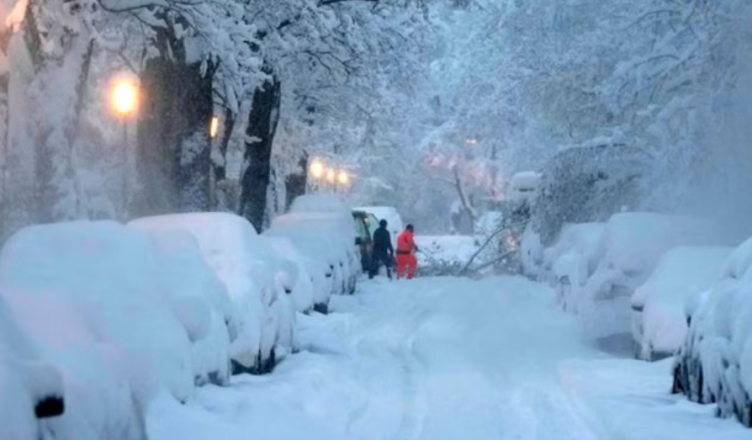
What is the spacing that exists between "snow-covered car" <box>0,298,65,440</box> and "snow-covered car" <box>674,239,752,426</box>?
536 centimetres

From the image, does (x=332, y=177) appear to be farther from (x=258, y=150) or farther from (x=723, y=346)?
(x=723, y=346)

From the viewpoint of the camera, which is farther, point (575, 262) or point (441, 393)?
point (575, 262)

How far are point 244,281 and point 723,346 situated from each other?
4.83 metres

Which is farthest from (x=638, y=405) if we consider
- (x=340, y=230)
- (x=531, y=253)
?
(x=531, y=253)

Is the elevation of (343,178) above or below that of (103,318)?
above

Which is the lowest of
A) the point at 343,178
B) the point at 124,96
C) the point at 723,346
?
the point at 723,346

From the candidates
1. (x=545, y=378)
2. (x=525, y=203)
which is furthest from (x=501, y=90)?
(x=545, y=378)

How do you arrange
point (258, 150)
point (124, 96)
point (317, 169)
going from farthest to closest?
point (317, 169) → point (258, 150) → point (124, 96)

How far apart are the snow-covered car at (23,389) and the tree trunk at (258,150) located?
68.8 feet

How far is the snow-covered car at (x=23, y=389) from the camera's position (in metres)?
5.21

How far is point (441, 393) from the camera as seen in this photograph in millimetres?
12547

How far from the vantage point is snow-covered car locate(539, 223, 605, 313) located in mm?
18280

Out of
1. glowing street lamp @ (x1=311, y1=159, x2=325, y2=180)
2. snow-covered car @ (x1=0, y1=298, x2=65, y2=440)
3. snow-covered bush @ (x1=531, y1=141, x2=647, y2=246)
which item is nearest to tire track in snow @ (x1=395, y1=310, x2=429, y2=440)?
snow-covered car @ (x1=0, y1=298, x2=65, y2=440)

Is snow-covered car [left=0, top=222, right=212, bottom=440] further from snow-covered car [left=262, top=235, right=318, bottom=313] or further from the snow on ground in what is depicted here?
snow-covered car [left=262, top=235, right=318, bottom=313]
